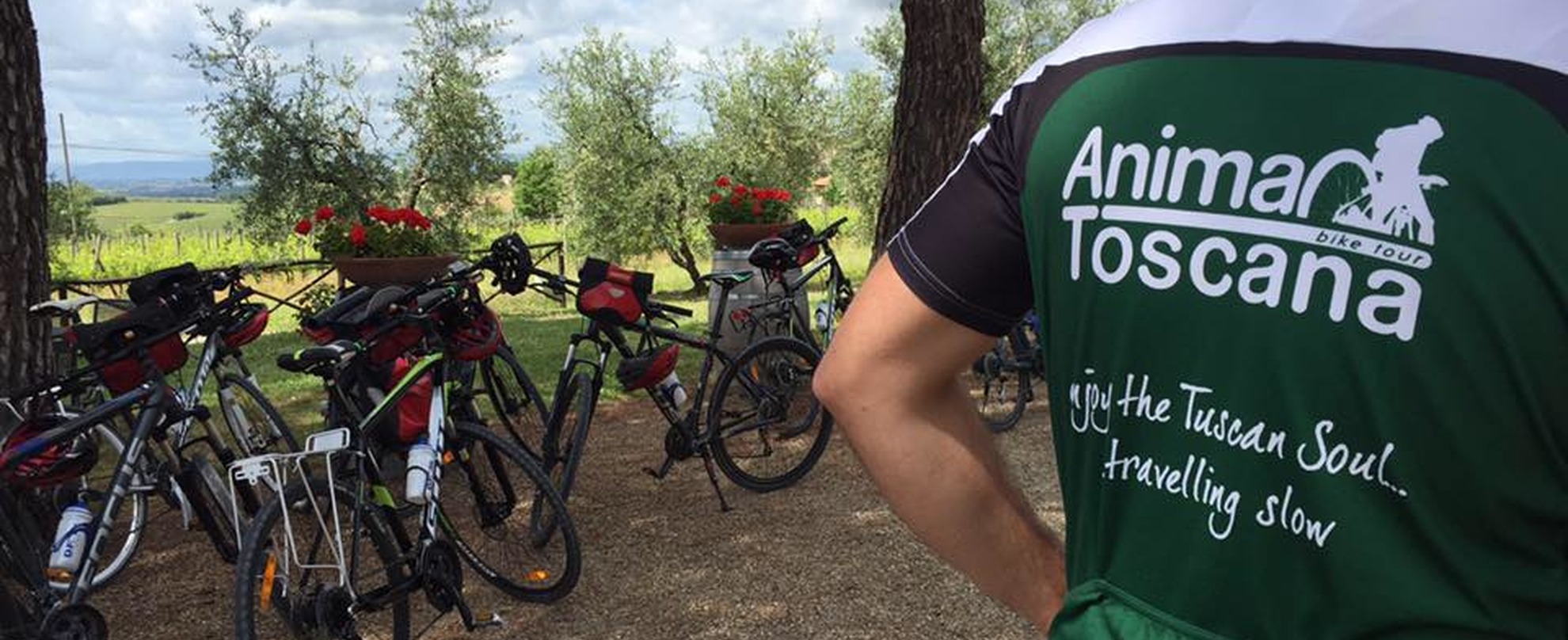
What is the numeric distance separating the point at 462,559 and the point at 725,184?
469 cm

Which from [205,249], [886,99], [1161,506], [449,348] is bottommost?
[205,249]

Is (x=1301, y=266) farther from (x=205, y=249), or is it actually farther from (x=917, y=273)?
(x=205, y=249)

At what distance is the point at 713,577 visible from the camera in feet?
15.6

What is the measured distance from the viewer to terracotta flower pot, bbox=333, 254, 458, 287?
6.88m

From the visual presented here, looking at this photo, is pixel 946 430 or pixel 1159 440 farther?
pixel 946 430

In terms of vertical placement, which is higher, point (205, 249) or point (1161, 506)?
point (1161, 506)

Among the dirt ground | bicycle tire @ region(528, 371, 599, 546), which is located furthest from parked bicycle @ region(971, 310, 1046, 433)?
bicycle tire @ region(528, 371, 599, 546)

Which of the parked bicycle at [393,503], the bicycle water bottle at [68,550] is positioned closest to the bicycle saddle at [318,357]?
the parked bicycle at [393,503]

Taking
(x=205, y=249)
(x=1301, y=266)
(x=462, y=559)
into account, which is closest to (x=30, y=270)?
(x=462, y=559)

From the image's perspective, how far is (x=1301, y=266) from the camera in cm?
75

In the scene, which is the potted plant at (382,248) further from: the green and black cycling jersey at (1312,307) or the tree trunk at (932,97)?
the green and black cycling jersey at (1312,307)

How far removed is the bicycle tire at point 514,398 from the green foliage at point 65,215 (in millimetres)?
2187

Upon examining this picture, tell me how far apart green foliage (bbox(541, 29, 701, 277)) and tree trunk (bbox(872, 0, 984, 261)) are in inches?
649

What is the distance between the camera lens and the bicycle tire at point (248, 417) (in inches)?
193
